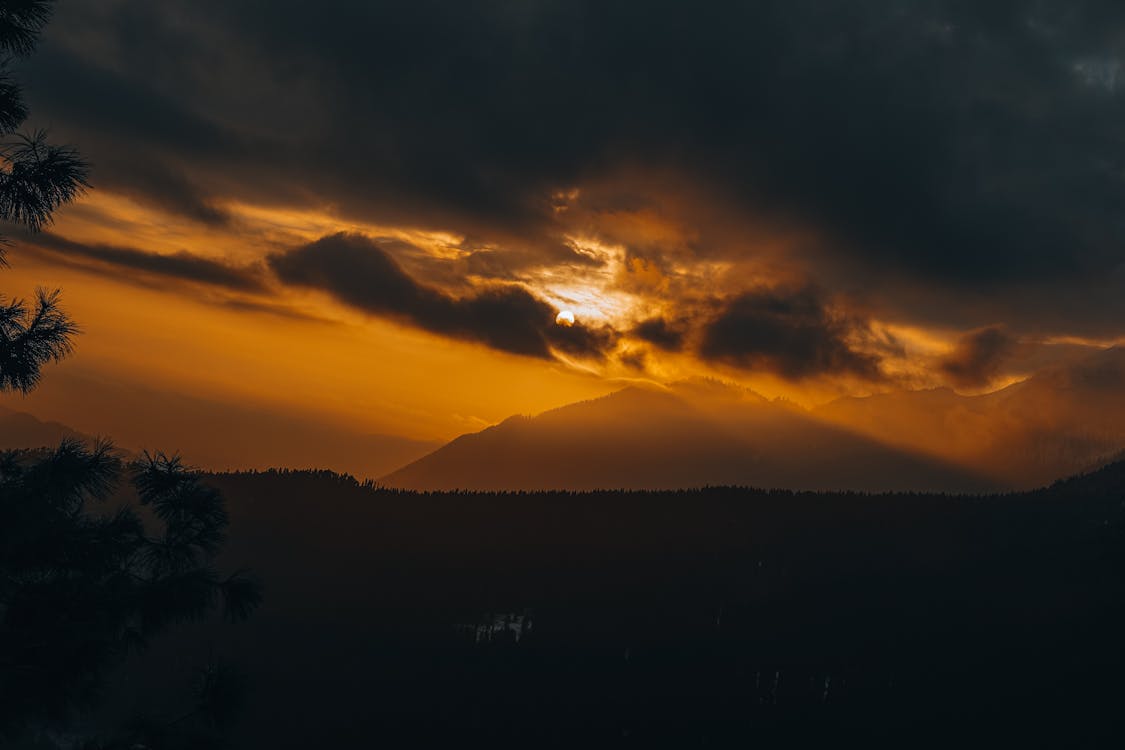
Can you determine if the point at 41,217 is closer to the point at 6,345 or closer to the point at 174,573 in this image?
the point at 6,345

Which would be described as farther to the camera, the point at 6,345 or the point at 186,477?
the point at 186,477

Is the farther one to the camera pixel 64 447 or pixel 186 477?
pixel 186 477

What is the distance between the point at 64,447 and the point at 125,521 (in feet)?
5.17

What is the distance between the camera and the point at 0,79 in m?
14.7

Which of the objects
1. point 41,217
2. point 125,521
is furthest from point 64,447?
point 41,217

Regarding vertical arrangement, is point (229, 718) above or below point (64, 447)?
below

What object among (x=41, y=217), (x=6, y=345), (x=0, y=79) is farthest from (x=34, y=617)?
(x=0, y=79)

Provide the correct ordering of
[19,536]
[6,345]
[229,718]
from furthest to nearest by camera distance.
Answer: [229,718], [6,345], [19,536]

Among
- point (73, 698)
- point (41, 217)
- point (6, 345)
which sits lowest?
point (73, 698)

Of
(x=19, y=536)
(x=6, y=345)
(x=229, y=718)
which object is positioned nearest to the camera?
(x=19, y=536)

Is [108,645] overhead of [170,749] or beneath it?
overhead

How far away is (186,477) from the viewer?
52.1 feet

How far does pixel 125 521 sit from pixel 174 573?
3.83ft

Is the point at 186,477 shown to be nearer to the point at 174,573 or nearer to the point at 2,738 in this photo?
the point at 174,573
